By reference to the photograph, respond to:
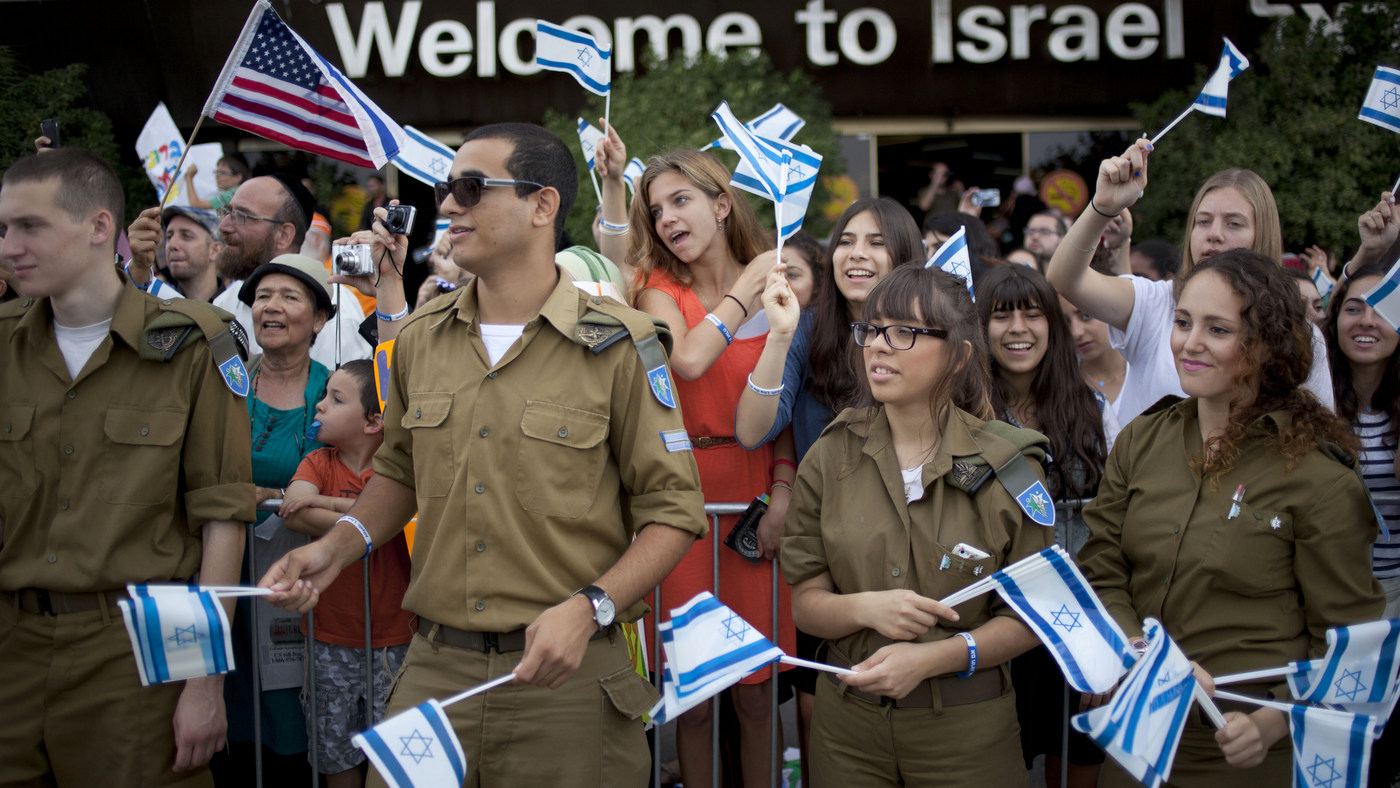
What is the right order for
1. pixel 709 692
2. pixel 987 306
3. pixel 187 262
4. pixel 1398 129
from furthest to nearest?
pixel 187 262 < pixel 1398 129 < pixel 987 306 < pixel 709 692

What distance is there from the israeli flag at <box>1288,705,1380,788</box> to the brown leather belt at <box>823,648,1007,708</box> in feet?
2.29

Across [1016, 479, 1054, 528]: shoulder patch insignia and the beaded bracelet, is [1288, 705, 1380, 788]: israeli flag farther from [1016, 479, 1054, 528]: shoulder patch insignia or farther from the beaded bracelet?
the beaded bracelet

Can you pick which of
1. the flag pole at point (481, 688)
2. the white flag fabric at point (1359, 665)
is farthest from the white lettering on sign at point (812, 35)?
the white flag fabric at point (1359, 665)

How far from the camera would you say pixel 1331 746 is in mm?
2453

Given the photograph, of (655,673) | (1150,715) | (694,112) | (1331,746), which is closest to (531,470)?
(655,673)

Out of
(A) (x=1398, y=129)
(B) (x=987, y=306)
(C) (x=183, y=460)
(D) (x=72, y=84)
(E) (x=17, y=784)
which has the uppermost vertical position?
(D) (x=72, y=84)

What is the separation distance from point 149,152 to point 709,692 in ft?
20.6

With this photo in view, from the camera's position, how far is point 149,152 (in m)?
7.13

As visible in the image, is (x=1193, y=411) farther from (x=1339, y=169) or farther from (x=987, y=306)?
(x=1339, y=169)

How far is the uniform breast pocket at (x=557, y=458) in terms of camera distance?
2.60 m

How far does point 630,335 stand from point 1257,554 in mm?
1653

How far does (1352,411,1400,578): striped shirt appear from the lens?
3705 mm

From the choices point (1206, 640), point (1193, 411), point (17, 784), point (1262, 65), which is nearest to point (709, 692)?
point (1206, 640)

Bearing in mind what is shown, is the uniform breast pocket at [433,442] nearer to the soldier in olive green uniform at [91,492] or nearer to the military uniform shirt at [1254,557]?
the soldier in olive green uniform at [91,492]
